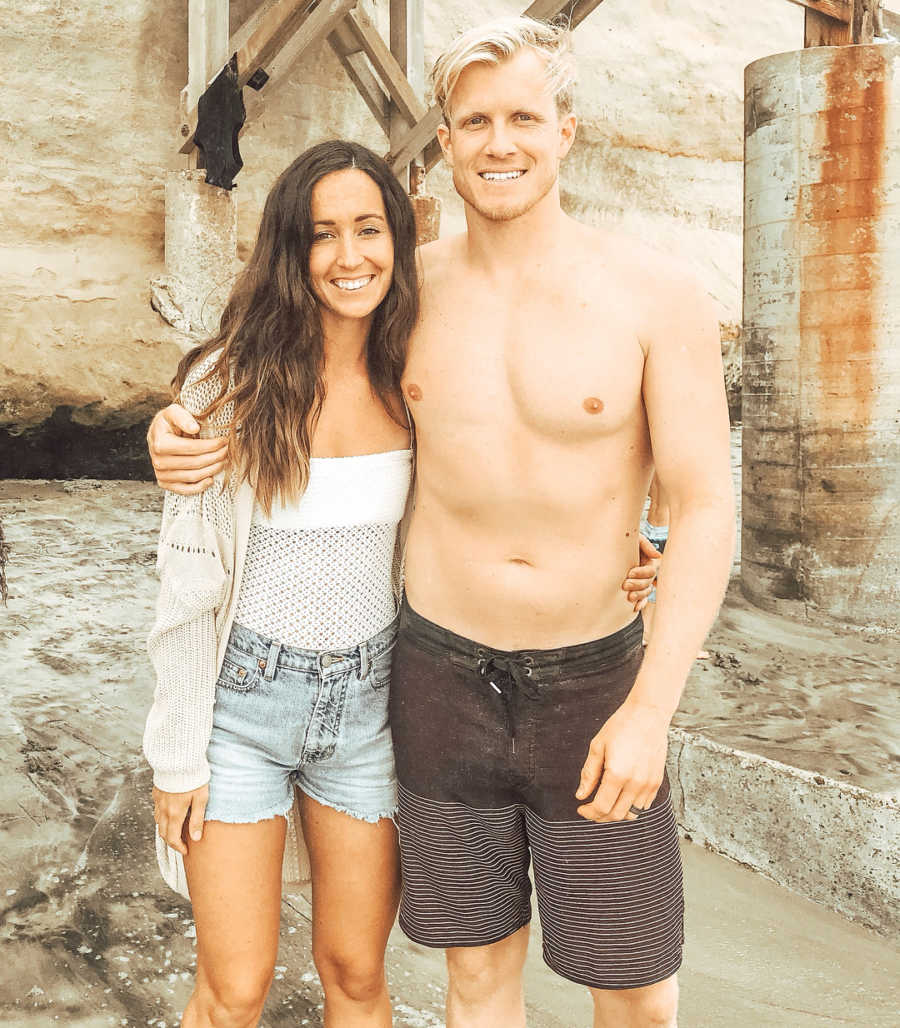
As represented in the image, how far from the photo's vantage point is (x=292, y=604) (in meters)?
2.02

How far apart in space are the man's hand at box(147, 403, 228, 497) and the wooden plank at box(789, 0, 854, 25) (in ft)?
14.5

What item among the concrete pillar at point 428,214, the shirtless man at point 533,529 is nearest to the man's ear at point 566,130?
the shirtless man at point 533,529

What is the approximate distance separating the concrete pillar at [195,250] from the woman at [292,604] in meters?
5.85

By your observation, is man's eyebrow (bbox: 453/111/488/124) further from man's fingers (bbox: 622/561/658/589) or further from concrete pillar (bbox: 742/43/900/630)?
concrete pillar (bbox: 742/43/900/630)

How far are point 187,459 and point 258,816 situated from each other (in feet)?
2.20

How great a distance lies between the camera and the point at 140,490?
8367mm

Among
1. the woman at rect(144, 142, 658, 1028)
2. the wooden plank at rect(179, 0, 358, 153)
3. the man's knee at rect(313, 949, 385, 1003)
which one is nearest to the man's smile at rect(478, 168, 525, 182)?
the woman at rect(144, 142, 658, 1028)

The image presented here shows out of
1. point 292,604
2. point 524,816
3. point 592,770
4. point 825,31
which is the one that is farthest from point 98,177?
point 592,770

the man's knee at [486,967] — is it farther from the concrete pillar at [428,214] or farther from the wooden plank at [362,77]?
the wooden plank at [362,77]

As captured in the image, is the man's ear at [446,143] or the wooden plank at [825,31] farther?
the wooden plank at [825,31]

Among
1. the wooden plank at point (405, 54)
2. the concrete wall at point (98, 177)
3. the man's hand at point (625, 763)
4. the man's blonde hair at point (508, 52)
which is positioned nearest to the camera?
the man's hand at point (625, 763)

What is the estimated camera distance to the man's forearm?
1.82 meters

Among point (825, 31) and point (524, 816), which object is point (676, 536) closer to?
point (524, 816)

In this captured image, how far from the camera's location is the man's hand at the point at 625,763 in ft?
5.90
